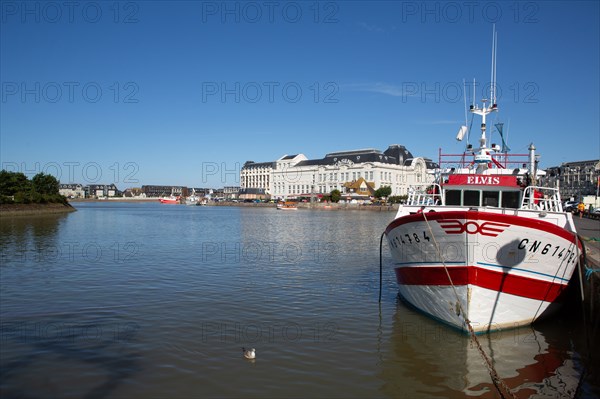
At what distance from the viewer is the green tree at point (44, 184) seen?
311ft

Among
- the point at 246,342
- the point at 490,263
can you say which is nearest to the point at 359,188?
the point at 490,263

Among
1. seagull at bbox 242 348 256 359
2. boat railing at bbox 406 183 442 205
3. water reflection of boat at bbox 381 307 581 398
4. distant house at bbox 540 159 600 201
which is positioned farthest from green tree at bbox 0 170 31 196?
distant house at bbox 540 159 600 201

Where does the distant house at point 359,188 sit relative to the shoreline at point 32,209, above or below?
above

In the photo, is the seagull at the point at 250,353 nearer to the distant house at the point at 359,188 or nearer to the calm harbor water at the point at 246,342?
the calm harbor water at the point at 246,342

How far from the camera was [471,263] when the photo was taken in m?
12.4

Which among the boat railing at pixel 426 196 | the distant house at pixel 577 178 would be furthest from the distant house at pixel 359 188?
the boat railing at pixel 426 196

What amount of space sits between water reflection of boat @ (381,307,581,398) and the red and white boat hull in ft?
2.01

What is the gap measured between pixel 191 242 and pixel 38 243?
11195 millimetres

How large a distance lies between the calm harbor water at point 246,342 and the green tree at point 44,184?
82714 mm

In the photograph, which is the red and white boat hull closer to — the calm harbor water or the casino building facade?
the calm harbor water

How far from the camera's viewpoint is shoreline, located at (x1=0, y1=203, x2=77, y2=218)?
75.5 m

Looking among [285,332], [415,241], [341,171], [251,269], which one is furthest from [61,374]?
[341,171]

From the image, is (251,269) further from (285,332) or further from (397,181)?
(397,181)

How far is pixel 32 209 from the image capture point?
273 feet
